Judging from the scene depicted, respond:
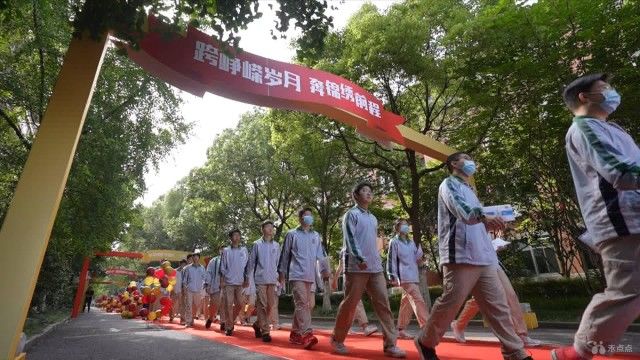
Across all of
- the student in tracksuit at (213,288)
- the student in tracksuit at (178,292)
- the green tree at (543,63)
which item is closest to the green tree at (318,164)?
the student in tracksuit at (213,288)

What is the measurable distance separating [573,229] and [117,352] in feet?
39.1

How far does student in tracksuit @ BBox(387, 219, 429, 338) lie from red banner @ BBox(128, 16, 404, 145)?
95.0 inches

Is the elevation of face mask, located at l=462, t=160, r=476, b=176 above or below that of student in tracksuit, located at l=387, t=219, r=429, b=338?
above

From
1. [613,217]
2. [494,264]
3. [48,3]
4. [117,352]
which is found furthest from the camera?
[48,3]

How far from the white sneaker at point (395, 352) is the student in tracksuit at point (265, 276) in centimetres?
286

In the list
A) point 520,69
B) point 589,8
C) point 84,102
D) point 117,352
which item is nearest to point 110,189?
point 117,352

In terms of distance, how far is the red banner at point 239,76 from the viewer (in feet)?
20.2

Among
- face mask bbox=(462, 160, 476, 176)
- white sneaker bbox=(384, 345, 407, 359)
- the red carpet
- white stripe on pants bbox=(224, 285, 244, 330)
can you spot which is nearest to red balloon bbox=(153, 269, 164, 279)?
white stripe on pants bbox=(224, 285, 244, 330)

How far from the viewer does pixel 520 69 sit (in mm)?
10688

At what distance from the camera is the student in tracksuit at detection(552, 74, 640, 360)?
2541 millimetres

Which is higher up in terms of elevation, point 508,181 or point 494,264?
point 508,181

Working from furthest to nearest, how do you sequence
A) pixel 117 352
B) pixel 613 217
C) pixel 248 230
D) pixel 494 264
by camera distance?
pixel 248 230 → pixel 117 352 → pixel 494 264 → pixel 613 217

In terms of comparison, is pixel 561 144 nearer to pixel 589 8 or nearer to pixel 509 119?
pixel 509 119
